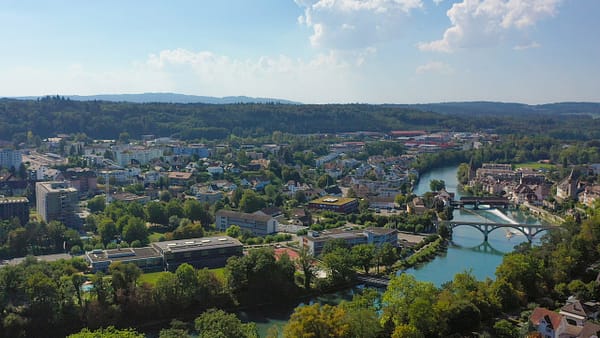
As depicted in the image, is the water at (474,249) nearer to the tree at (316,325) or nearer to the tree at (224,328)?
the tree at (316,325)

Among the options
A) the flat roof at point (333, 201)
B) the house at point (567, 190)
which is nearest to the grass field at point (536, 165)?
the house at point (567, 190)

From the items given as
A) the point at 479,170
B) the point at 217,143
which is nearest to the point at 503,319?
the point at 479,170

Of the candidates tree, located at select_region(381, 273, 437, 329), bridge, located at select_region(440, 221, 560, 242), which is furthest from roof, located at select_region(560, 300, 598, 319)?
bridge, located at select_region(440, 221, 560, 242)

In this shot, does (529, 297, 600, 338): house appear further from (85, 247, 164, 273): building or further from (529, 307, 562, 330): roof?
(85, 247, 164, 273): building

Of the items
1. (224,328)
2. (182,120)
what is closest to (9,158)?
(182,120)

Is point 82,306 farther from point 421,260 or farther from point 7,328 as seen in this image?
point 421,260

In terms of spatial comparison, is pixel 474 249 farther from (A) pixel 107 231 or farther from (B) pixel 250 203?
(A) pixel 107 231
